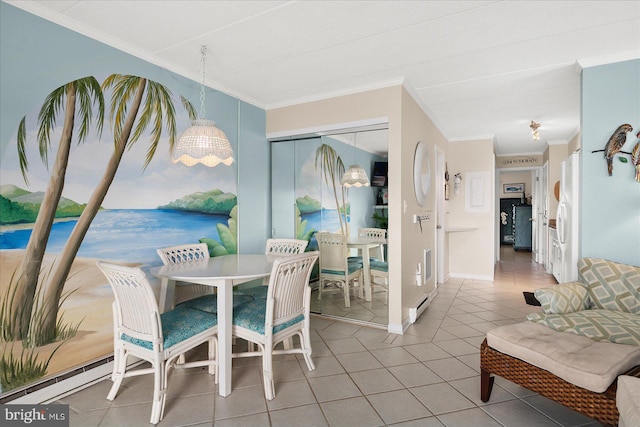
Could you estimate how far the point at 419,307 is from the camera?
3.59 m

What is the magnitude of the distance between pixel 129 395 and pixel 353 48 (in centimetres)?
292

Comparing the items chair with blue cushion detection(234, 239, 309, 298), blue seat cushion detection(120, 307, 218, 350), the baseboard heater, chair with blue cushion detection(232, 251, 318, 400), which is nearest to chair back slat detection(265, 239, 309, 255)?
chair with blue cushion detection(234, 239, 309, 298)

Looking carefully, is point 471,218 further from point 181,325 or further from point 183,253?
point 181,325

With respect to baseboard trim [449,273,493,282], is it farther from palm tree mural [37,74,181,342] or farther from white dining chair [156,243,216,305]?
palm tree mural [37,74,181,342]

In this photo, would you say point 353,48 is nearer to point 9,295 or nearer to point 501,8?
point 501,8

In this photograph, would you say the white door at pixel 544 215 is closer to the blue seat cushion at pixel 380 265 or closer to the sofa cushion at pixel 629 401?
the blue seat cushion at pixel 380 265

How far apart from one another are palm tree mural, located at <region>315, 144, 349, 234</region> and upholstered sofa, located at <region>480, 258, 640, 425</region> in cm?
181

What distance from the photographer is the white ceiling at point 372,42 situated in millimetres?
2057

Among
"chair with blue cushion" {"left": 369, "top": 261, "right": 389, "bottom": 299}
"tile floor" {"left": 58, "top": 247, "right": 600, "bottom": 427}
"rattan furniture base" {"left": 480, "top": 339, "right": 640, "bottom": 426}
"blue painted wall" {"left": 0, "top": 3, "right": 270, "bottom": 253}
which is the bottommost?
"tile floor" {"left": 58, "top": 247, "right": 600, "bottom": 427}

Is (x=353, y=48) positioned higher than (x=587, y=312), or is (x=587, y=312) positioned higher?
(x=353, y=48)

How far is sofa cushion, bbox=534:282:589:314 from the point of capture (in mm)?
2287

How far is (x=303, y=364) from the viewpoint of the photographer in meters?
2.54

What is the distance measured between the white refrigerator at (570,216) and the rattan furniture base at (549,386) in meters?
1.53

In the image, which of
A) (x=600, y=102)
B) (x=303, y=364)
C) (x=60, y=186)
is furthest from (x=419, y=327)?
(x=60, y=186)
